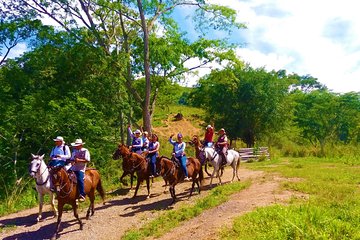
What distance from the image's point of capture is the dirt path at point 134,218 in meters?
8.77

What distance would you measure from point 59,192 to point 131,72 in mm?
12067

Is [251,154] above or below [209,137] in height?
below

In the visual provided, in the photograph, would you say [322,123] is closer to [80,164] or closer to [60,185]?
[80,164]

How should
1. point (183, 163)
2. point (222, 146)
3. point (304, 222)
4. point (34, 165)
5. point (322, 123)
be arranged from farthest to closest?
point (322, 123)
point (222, 146)
point (183, 163)
point (34, 165)
point (304, 222)

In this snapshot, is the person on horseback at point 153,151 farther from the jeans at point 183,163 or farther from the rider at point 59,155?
the rider at point 59,155

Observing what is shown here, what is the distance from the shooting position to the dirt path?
28.8 feet

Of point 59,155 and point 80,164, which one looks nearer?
point 59,155

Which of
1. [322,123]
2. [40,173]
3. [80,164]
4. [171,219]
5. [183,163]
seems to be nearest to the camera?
[40,173]

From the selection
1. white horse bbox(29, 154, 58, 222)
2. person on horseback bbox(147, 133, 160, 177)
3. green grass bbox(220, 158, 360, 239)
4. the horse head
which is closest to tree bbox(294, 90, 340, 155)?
person on horseback bbox(147, 133, 160, 177)

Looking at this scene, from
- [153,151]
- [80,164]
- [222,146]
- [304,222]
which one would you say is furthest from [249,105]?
[304,222]

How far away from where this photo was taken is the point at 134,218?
11.0m

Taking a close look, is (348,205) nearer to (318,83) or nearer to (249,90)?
(249,90)

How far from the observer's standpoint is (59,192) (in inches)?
374

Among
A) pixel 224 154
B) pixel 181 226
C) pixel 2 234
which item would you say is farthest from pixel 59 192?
pixel 224 154
